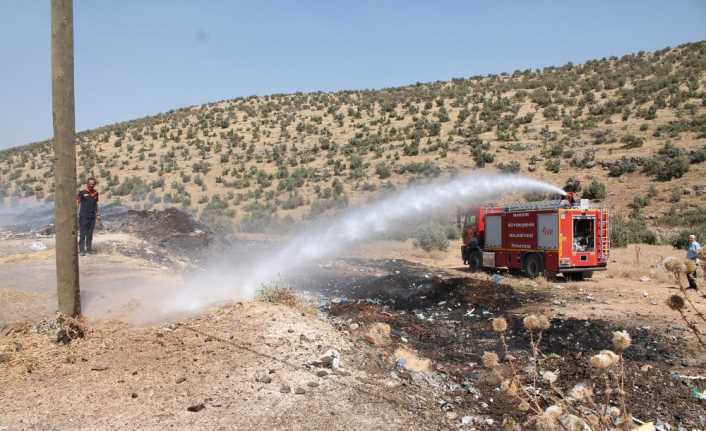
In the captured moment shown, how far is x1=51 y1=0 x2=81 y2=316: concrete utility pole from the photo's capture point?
25.2 feet

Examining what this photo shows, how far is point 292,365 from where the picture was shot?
300 inches

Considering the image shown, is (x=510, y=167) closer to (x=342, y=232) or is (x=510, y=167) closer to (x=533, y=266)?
(x=342, y=232)

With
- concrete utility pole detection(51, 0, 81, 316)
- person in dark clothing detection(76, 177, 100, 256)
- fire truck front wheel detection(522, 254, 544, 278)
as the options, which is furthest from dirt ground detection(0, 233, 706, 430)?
fire truck front wheel detection(522, 254, 544, 278)

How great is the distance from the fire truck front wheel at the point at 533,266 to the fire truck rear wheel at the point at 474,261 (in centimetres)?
250

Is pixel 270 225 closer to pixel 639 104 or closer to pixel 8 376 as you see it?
pixel 8 376

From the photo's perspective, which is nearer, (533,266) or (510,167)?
(533,266)

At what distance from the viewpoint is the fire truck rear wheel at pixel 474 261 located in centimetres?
2170

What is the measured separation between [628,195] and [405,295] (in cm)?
2093

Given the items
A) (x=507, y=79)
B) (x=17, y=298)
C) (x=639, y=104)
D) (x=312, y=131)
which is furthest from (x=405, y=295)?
(x=507, y=79)

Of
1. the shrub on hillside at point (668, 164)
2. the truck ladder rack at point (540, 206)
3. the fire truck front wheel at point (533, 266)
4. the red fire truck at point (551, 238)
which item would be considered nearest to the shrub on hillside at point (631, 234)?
the shrub on hillside at point (668, 164)

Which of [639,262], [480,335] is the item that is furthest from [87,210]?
[639,262]

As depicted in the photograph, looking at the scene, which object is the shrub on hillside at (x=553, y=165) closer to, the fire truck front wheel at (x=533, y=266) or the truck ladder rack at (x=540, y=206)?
the truck ladder rack at (x=540, y=206)

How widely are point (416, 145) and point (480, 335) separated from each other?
34.5 meters

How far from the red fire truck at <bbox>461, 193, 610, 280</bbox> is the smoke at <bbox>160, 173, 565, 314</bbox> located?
1.28m
